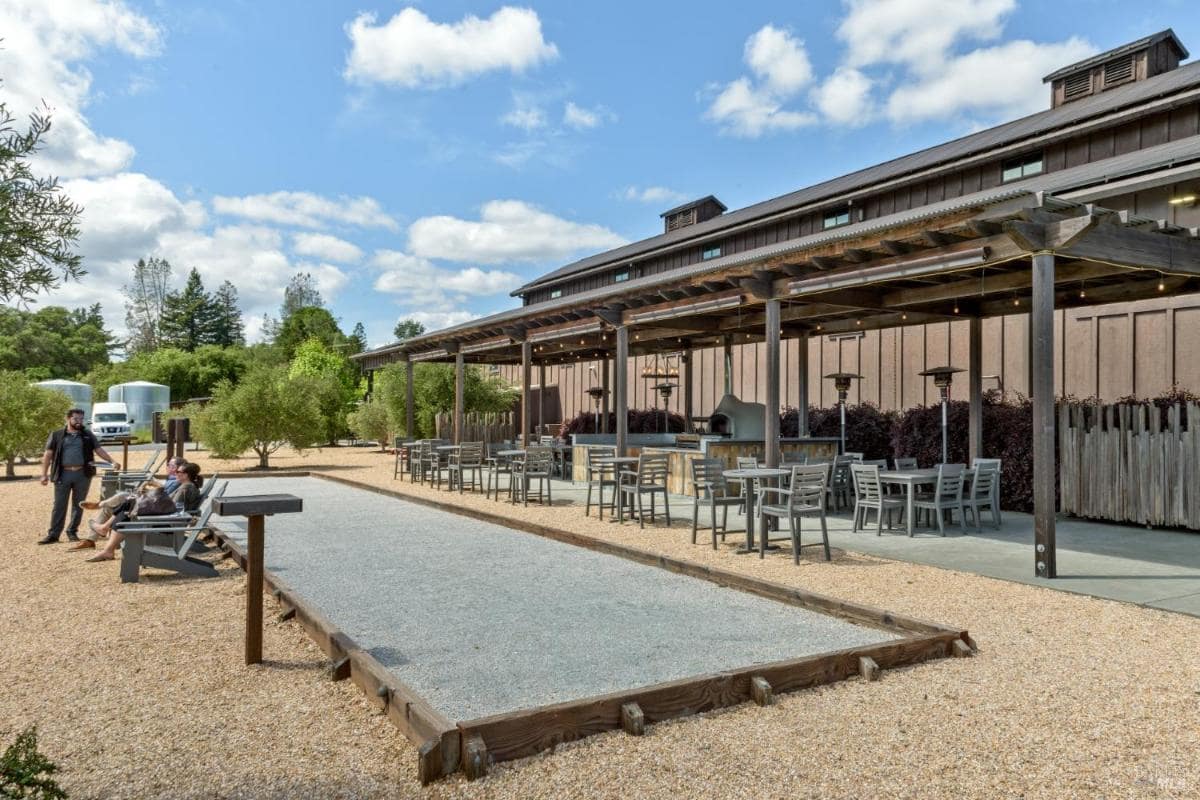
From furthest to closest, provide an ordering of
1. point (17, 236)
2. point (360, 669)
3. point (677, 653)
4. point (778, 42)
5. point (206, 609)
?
point (778, 42)
point (206, 609)
point (677, 653)
point (360, 669)
point (17, 236)

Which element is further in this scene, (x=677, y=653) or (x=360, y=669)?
(x=677, y=653)

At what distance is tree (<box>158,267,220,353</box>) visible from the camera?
70000mm

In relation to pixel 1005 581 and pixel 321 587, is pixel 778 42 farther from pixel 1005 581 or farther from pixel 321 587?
pixel 321 587

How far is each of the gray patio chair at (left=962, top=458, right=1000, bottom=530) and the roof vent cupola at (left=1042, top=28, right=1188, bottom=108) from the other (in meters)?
10.6

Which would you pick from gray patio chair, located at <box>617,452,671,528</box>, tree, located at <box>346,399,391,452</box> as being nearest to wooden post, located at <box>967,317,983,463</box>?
gray patio chair, located at <box>617,452,671,528</box>

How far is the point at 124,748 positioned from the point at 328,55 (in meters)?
11.8

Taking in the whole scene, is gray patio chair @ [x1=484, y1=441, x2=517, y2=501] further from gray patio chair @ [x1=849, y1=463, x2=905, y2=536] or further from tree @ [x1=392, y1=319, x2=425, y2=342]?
tree @ [x1=392, y1=319, x2=425, y2=342]

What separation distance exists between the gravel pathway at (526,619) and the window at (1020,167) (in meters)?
11.8

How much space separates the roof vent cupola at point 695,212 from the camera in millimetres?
28672

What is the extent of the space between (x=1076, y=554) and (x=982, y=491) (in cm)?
231

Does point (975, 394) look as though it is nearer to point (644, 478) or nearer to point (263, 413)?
point (644, 478)

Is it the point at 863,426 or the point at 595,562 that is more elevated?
the point at 863,426

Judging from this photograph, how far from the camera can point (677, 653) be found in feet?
15.4

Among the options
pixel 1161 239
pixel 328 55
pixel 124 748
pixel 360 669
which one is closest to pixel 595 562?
pixel 360 669
